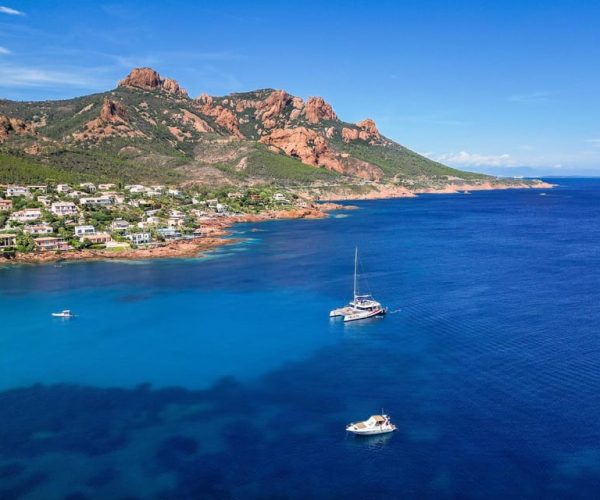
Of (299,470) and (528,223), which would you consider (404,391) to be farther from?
(528,223)

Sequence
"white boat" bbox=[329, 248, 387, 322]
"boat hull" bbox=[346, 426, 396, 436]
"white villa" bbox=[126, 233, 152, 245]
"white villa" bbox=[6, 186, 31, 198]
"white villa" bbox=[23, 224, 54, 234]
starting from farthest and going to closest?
"white villa" bbox=[6, 186, 31, 198] < "white villa" bbox=[126, 233, 152, 245] < "white villa" bbox=[23, 224, 54, 234] < "white boat" bbox=[329, 248, 387, 322] < "boat hull" bbox=[346, 426, 396, 436]

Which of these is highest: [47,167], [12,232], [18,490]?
[47,167]

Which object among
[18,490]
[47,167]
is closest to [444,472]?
[18,490]

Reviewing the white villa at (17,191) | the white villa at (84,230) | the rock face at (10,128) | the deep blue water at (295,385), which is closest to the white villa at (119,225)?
the white villa at (84,230)

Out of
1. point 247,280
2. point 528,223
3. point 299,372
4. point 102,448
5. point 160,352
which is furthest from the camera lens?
point 528,223

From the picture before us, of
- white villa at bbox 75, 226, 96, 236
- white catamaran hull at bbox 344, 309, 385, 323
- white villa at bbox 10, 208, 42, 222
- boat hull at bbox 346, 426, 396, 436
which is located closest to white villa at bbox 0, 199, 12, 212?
white villa at bbox 10, 208, 42, 222

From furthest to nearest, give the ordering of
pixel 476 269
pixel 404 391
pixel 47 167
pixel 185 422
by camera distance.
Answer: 1. pixel 47 167
2. pixel 476 269
3. pixel 404 391
4. pixel 185 422

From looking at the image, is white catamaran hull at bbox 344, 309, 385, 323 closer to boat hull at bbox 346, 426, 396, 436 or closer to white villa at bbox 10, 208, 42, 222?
boat hull at bbox 346, 426, 396, 436
